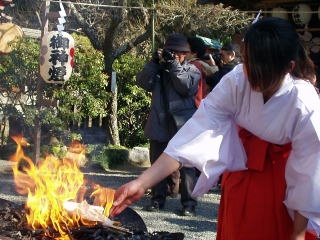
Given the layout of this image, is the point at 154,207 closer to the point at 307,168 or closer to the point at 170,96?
the point at 170,96

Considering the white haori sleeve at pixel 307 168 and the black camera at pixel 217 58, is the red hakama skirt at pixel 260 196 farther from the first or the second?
the black camera at pixel 217 58

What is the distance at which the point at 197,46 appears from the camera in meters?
7.54

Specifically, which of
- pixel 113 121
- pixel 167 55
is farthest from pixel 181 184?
pixel 113 121

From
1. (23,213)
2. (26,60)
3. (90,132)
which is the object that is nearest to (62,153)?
(26,60)

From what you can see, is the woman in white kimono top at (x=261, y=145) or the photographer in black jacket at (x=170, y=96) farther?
the photographer in black jacket at (x=170, y=96)

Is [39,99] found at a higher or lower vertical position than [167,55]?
lower

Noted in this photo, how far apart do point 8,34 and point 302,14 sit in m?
6.35

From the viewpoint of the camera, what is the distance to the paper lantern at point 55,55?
907 cm

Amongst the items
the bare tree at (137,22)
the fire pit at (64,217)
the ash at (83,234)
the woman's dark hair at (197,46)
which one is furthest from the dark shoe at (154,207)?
Answer: the bare tree at (137,22)

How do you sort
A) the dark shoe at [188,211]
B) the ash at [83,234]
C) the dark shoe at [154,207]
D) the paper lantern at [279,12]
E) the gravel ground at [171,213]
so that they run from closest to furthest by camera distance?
the ash at [83,234] → the gravel ground at [171,213] → the dark shoe at [188,211] → the dark shoe at [154,207] → the paper lantern at [279,12]

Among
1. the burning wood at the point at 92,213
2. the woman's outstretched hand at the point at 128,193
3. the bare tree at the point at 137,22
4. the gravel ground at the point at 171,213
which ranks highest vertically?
the bare tree at the point at 137,22

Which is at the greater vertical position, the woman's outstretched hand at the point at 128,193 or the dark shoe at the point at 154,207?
the woman's outstretched hand at the point at 128,193

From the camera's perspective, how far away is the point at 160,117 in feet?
22.5

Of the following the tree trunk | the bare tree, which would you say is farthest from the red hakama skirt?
the tree trunk
